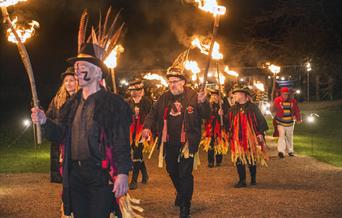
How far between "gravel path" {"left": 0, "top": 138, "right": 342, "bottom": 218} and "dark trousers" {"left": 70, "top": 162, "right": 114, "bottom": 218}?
275 cm

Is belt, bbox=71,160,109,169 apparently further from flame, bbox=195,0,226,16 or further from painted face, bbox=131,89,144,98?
painted face, bbox=131,89,144,98

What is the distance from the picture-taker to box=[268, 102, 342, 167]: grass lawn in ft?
46.3

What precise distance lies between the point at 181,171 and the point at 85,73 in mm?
2751

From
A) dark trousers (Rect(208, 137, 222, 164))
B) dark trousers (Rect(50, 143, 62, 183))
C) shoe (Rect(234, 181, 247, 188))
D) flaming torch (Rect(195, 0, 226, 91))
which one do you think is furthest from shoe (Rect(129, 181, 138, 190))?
dark trousers (Rect(208, 137, 222, 164))

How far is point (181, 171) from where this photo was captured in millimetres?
6781

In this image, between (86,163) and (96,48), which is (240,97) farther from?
(86,163)

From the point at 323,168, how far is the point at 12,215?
698 centimetres

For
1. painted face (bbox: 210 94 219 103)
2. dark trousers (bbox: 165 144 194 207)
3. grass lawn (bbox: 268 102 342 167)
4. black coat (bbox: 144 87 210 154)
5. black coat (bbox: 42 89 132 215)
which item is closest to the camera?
black coat (bbox: 42 89 132 215)

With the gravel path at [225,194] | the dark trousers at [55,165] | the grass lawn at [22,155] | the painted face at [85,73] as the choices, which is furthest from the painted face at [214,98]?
the painted face at [85,73]

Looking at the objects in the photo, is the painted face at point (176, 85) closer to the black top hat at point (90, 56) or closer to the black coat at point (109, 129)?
the black top hat at point (90, 56)

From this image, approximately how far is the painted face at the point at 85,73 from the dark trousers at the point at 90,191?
27.1 inches

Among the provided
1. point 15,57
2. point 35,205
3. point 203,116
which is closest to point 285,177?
point 203,116

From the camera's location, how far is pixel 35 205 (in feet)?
25.1

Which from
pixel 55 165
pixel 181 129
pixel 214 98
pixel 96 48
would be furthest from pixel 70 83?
pixel 214 98
